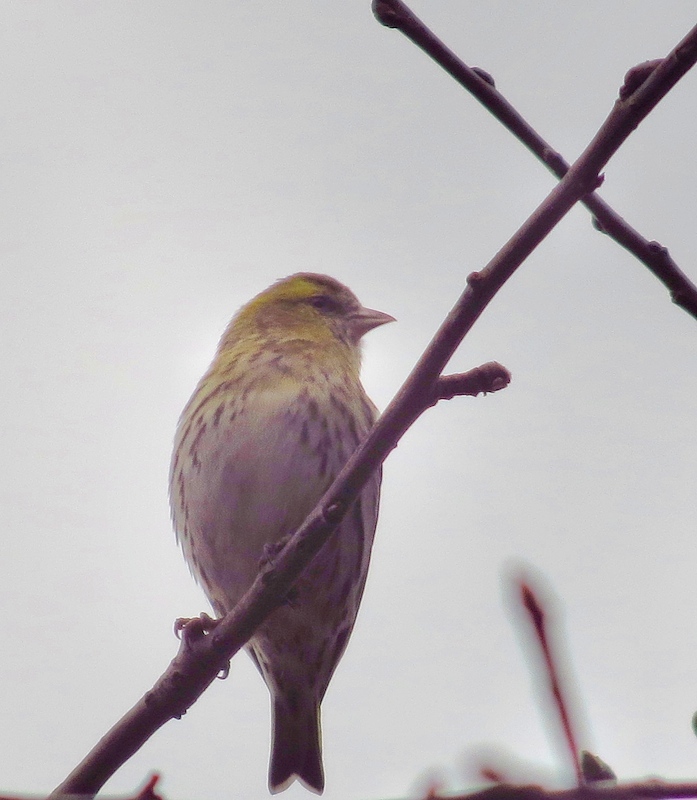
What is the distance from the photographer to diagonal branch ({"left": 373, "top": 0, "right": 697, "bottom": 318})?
7.42 ft

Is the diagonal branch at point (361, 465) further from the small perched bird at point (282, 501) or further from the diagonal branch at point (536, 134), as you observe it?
the small perched bird at point (282, 501)

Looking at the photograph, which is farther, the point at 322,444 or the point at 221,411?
the point at 221,411

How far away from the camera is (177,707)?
3.41 metres

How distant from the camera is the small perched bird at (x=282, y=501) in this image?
190 inches

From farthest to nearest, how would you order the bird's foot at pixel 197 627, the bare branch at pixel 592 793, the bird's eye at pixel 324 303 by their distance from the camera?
the bird's eye at pixel 324 303 < the bird's foot at pixel 197 627 < the bare branch at pixel 592 793

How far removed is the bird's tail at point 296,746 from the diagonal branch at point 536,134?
3605 millimetres

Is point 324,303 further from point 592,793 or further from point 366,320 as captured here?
point 592,793

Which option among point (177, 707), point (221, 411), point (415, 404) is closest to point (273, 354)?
point (221, 411)

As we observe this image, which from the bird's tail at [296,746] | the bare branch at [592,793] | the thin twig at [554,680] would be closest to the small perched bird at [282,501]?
the bird's tail at [296,746]

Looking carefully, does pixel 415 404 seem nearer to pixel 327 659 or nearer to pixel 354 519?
pixel 354 519

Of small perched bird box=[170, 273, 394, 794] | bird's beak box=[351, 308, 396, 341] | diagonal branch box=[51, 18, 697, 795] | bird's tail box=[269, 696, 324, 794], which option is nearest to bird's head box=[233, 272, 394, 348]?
bird's beak box=[351, 308, 396, 341]

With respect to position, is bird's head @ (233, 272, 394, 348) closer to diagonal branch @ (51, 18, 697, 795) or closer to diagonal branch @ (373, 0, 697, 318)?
diagonal branch @ (51, 18, 697, 795)

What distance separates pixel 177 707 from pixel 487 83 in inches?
86.2

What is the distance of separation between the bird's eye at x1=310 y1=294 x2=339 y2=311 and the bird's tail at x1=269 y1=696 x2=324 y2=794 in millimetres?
2341
